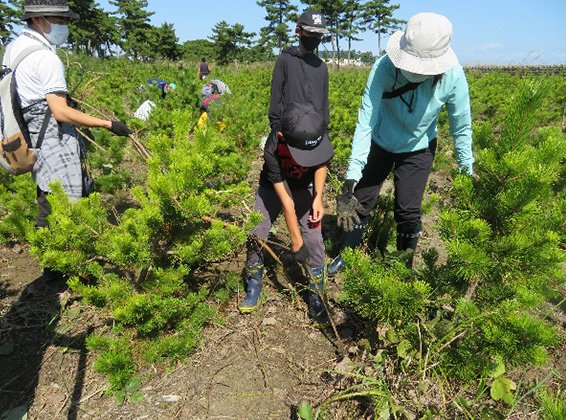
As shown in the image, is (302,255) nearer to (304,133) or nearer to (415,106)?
(304,133)

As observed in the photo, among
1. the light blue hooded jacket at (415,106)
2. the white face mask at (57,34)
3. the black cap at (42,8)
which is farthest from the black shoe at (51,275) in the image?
the light blue hooded jacket at (415,106)

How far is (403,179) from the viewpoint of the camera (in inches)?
102

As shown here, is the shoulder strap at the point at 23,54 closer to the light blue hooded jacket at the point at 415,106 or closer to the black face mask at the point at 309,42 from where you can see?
the light blue hooded jacket at the point at 415,106

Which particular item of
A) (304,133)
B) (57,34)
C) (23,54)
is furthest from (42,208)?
(304,133)

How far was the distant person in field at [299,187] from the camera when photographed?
210 cm

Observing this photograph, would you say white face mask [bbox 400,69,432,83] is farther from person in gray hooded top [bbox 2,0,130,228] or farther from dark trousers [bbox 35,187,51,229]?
dark trousers [bbox 35,187,51,229]

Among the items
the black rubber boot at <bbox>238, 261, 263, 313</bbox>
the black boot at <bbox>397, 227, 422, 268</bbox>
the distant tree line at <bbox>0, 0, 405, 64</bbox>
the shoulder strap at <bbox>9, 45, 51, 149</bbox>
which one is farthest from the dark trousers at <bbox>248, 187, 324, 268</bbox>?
the distant tree line at <bbox>0, 0, 405, 64</bbox>

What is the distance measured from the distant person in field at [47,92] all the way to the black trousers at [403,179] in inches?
62.7

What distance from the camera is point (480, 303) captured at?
5.36 ft

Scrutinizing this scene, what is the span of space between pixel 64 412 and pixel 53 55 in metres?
1.90

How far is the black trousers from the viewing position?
8.42ft

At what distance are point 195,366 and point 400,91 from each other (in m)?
1.94

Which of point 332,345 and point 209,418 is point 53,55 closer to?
point 209,418

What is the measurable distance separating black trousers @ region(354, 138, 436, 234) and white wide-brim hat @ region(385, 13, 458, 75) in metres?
0.72
